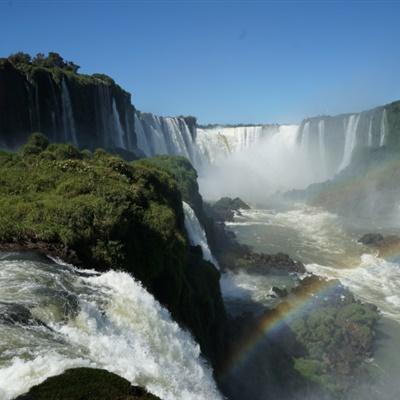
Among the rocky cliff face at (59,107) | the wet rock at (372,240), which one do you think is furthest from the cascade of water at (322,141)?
the wet rock at (372,240)

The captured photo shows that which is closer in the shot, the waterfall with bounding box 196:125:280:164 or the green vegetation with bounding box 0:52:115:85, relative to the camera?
the green vegetation with bounding box 0:52:115:85

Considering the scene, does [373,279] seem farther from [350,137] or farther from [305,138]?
[305,138]

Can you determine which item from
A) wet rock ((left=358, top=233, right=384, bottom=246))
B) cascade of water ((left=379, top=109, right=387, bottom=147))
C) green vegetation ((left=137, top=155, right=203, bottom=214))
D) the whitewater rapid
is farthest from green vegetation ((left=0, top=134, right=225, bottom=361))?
cascade of water ((left=379, top=109, right=387, bottom=147))

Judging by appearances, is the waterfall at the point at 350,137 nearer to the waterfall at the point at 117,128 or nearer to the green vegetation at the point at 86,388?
the waterfall at the point at 117,128

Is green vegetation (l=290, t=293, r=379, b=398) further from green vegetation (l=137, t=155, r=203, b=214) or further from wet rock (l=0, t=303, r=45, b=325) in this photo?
wet rock (l=0, t=303, r=45, b=325)

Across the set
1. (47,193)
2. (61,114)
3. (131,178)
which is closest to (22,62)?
(61,114)

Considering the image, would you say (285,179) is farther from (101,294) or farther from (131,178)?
(101,294)
